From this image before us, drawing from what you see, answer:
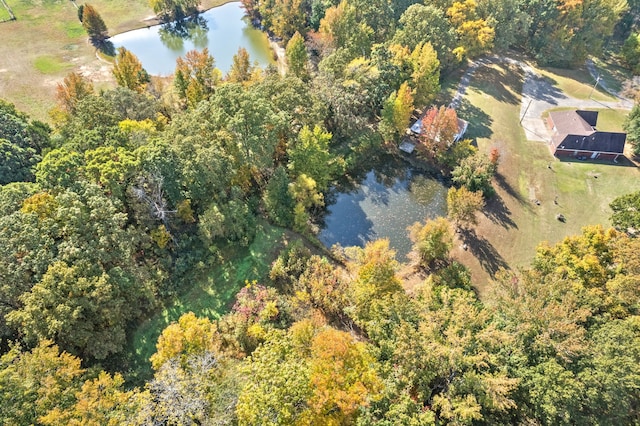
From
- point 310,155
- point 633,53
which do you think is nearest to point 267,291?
point 310,155

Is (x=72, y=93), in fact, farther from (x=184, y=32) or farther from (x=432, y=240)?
(x=432, y=240)

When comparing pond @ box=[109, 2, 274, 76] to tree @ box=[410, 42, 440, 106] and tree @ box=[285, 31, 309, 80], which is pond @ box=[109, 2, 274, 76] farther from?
tree @ box=[410, 42, 440, 106]

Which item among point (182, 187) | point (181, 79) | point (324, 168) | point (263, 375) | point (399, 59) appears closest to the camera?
point (263, 375)

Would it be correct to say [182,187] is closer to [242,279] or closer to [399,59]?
[242,279]

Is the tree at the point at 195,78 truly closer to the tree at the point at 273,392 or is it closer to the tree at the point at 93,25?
the tree at the point at 93,25

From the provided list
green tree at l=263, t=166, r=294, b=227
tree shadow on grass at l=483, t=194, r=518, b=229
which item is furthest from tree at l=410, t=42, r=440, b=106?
green tree at l=263, t=166, r=294, b=227

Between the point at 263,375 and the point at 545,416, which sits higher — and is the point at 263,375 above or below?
above

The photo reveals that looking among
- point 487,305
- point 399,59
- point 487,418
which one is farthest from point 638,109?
point 487,418
